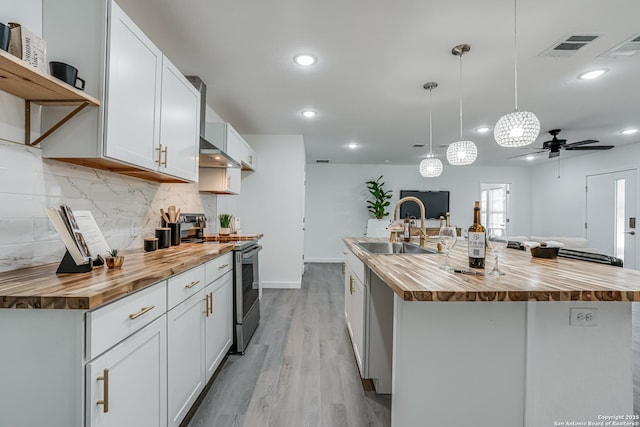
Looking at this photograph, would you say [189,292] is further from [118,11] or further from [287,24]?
[287,24]

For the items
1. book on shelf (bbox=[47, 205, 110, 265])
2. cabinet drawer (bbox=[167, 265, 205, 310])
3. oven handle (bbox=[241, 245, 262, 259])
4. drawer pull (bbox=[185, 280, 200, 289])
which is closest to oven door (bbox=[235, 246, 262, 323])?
oven handle (bbox=[241, 245, 262, 259])

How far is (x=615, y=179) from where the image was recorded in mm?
5707

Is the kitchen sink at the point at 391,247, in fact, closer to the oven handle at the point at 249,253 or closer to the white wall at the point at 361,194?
the oven handle at the point at 249,253

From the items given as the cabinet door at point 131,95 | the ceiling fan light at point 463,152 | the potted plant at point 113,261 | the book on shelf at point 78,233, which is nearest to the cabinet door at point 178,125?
the cabinet door at point 131,95

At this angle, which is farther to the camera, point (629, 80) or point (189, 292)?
point (629, 80)

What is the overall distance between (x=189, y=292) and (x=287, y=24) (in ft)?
6.08

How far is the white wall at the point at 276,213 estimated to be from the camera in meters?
4.78

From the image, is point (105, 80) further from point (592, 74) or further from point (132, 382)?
point (592, 74)

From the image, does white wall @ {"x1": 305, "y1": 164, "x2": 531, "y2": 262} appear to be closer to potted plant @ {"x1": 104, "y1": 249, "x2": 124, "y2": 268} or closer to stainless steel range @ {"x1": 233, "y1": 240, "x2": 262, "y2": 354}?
stainless steel range @ {"x1": 233, "y1": 240, "x2": 262, "y2": 354}

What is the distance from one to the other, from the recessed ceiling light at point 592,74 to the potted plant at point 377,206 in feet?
15.2

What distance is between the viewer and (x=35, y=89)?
1.21 m

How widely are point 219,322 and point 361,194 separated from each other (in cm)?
607

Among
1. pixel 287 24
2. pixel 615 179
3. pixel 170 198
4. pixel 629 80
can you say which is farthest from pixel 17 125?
pixel 615 179

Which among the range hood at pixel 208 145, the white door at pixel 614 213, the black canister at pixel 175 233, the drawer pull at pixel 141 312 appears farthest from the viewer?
the white door at pixel 614 213
